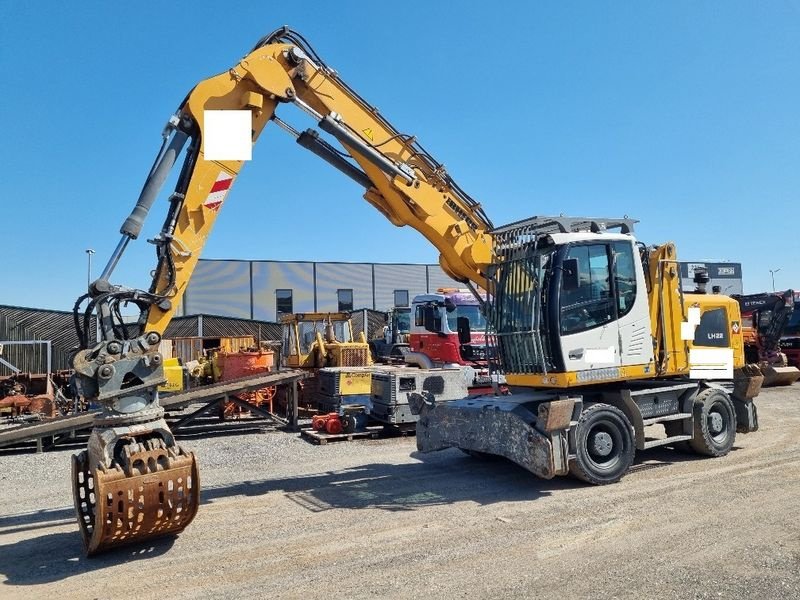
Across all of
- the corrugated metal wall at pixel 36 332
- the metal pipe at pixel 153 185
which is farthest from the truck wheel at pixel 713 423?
the corrugated metal wall at pixel 36 332

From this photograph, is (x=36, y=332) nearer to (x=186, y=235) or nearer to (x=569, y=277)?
(x=186, y=235)

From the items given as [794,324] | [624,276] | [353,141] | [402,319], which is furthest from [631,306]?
[794,324]

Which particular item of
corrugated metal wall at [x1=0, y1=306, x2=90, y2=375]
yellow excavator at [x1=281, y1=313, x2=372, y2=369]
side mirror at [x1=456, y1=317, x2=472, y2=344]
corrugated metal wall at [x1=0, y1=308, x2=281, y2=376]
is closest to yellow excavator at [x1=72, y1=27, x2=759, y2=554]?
side mirror at [x1=456, y1=317, x2=472, y2=344]

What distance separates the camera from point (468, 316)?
14.6 meters

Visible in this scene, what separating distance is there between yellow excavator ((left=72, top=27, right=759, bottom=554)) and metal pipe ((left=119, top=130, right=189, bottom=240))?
1 centimetres

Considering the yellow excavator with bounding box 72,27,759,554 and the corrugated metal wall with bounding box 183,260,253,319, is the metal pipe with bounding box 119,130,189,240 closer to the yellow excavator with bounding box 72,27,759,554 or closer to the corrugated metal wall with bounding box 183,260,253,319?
the yellow excavator with bounding box 72,27,759,554

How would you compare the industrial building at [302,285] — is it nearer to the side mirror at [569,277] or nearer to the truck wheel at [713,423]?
the truck wheel at [713,423]

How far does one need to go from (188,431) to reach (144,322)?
7062 mm

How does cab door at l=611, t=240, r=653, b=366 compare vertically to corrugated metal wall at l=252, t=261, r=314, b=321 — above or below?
below

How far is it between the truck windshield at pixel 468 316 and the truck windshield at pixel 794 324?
47.8 feet

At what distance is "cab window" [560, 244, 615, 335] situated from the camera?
290 inches

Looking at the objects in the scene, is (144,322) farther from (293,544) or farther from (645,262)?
(645,262)

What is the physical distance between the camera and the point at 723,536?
5.41 meters

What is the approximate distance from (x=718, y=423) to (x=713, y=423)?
0.10m
